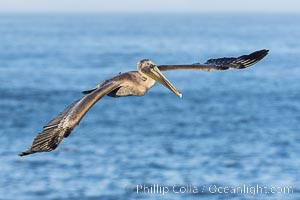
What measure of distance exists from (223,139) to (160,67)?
3607cm

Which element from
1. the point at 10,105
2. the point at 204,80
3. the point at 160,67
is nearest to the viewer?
the point at 160,67

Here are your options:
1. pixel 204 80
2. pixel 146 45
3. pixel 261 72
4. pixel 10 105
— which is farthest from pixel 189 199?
pixel 146 45

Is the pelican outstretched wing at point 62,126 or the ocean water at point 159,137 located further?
the ocean water at point 159,137

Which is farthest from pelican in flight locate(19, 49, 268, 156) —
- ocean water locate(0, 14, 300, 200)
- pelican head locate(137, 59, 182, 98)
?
ocean water locate(0, 14, 300, 200)

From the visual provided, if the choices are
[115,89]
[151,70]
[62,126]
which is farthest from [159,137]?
[62,126]

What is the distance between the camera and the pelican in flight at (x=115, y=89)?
15125mm

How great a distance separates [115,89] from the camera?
55.8 ft

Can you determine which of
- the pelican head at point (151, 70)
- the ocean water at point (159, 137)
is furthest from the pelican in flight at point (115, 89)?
the ocean water at point (159, 137)

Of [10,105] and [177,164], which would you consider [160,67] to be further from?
[10,105]

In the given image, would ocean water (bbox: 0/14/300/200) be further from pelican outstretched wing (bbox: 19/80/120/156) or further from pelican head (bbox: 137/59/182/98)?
pelican outstretched wing (bbox: 19/80/120/156)

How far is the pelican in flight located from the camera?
1512 cm

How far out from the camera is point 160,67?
1783 cm

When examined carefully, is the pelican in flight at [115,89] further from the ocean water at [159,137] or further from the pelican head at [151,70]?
the ocean water at [159,137]

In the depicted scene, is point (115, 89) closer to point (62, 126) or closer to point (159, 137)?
point (62, 126)
